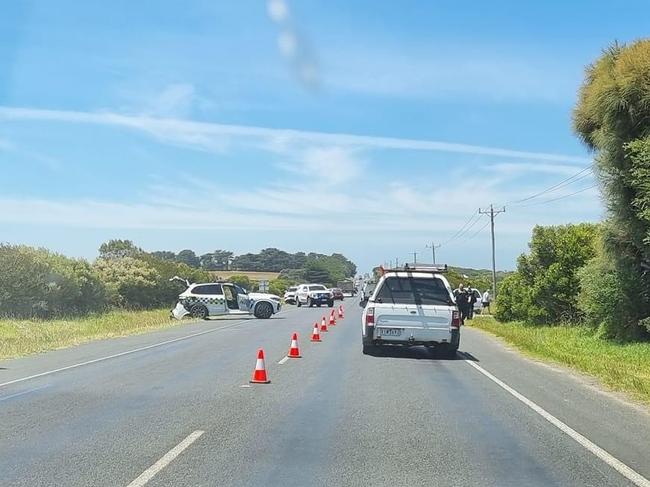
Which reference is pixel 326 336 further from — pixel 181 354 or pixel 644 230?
pixel 644 230

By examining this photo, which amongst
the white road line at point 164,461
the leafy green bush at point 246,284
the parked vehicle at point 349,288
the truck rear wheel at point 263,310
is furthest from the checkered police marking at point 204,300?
the parked vehicle at point 349,288

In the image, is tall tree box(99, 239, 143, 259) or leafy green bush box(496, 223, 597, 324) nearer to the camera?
leafy green bush box(496, 223, 597, 324)

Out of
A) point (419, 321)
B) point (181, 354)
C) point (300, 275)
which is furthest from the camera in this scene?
point (300, 275)

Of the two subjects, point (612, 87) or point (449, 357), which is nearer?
point (449, 357)

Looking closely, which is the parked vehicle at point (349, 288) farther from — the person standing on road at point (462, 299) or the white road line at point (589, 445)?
the white road line at point (589, 445)

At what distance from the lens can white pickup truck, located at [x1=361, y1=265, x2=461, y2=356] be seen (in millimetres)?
18578

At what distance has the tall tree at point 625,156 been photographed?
20250mm

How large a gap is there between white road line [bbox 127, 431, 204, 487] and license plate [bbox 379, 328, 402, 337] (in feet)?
32.6

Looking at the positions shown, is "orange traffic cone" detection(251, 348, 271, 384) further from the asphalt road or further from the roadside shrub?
the roadside shrub

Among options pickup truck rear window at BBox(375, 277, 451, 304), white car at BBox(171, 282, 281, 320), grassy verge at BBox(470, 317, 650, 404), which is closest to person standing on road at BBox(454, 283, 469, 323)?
grassy verge at BBox(470, 317, 650, 404)

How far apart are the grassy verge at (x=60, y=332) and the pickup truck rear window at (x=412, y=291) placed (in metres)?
9.78

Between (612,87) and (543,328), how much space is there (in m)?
11.5

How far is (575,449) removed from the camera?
329 inches

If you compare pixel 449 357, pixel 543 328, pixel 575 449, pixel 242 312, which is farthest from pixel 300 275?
pixel 575 449
